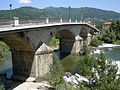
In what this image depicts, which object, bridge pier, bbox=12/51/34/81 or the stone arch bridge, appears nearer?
the stone arch bridge

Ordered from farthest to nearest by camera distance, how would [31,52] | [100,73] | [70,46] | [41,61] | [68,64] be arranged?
[70,46] → [68,64] → [41,61] → [31,52] → [100,73]

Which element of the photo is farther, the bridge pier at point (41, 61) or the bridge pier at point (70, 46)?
the bridge pier at point (70, 46)

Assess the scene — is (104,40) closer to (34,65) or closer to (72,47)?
(72,47)

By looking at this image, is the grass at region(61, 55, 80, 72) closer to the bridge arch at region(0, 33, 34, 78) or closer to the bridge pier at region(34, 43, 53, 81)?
the bridge pier at region(34, 43, 53, 81)

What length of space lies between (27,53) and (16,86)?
5000 millimetres

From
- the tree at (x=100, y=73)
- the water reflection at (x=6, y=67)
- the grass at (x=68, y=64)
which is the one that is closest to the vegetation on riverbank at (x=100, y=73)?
the tree at (x=100, y=73)

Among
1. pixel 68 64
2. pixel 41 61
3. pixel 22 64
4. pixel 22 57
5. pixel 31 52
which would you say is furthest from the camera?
pixel 68 64

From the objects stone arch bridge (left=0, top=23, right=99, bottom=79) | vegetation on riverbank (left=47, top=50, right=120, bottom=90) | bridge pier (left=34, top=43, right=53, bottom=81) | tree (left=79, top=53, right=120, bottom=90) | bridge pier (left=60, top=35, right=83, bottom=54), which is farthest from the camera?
bridge pier (left=60, top=35, right=83, bottom=54)

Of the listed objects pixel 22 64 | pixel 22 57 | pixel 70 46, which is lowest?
pixel 70 46

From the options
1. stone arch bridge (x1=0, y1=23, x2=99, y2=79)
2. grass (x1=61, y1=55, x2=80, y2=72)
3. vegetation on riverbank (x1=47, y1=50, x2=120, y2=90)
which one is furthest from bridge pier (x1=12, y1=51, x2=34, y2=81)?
vegetation on riverbank (x1=47, y1=50, x2=120, y2=90)

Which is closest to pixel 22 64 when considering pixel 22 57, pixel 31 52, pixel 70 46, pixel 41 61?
pixel 22 57

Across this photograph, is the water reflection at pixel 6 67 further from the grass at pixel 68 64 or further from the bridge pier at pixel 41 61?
the grass at pixel 68 64

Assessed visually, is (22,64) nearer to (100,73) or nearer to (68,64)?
(68,64)

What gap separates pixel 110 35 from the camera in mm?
72562
